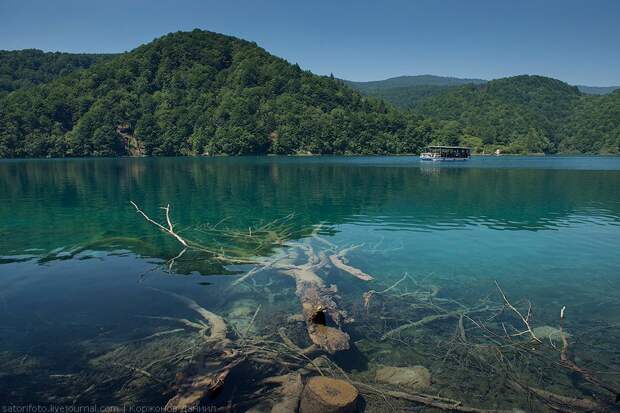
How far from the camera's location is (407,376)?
1116 cm

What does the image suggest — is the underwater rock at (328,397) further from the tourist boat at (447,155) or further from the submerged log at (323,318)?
the tourist boat at (447,155)

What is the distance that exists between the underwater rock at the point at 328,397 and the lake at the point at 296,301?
857 mm

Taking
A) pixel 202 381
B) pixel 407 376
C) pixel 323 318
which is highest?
pixel 323 318

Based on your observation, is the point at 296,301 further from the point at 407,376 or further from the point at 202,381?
the point at 202,381

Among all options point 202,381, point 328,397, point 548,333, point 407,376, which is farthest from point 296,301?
point 548,333

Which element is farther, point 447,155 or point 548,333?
point 447,155

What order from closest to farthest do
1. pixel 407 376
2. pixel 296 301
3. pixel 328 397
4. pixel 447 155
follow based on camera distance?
pixel 328 397
pixel 407 376
pixel 296 301
pixel 447 155

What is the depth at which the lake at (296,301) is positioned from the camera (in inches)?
431

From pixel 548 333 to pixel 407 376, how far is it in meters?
6.44

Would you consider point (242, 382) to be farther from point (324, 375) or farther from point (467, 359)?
point (467, 359)

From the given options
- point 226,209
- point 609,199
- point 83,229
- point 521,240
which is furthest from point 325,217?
point 609,199

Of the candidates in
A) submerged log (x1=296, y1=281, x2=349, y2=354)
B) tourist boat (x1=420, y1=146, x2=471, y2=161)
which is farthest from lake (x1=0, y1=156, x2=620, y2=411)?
tourist boat (x1=420, y1=146, x2=471, y2=161)

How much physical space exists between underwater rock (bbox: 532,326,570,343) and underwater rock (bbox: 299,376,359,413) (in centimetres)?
822

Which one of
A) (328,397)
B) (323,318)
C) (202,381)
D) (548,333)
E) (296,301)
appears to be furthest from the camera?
(296,301)
